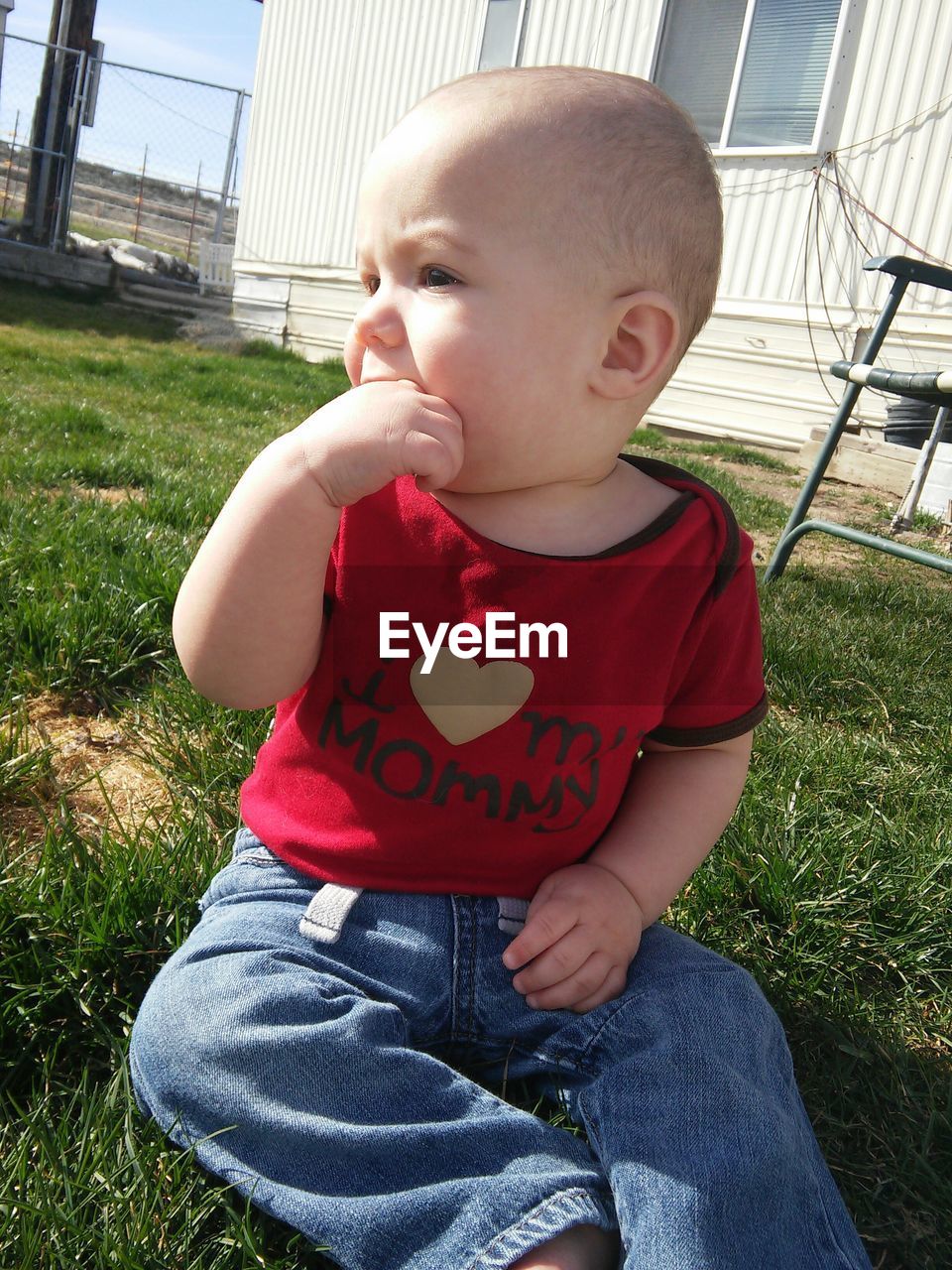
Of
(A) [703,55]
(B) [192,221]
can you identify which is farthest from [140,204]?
(A) [703,55]

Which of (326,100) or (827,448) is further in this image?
(326,100)

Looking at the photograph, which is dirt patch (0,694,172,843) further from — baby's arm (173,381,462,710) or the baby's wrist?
the baby's wrist

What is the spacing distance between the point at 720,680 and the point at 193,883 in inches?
32.4

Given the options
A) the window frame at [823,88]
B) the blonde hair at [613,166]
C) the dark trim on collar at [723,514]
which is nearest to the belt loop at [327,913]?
the dark trim on collar at [723,514]

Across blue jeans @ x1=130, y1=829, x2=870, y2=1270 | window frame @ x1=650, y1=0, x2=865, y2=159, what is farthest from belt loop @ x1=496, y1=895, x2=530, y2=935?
window frame @ x1=650, y1=0, x2=865, y2=159

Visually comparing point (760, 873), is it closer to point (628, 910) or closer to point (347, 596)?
point (628, 910)

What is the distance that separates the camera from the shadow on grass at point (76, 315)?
1094 centimetres

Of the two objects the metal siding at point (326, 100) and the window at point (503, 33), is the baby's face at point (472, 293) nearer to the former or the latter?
the window at point (503, 33)

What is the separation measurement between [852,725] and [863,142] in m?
7.30

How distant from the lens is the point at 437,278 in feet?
4.05

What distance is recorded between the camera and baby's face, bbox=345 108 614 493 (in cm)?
120

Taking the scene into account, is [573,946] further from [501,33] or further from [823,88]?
[501,33]

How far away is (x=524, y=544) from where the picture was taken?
1.36m

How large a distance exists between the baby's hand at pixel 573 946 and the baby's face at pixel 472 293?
55 centimetres
